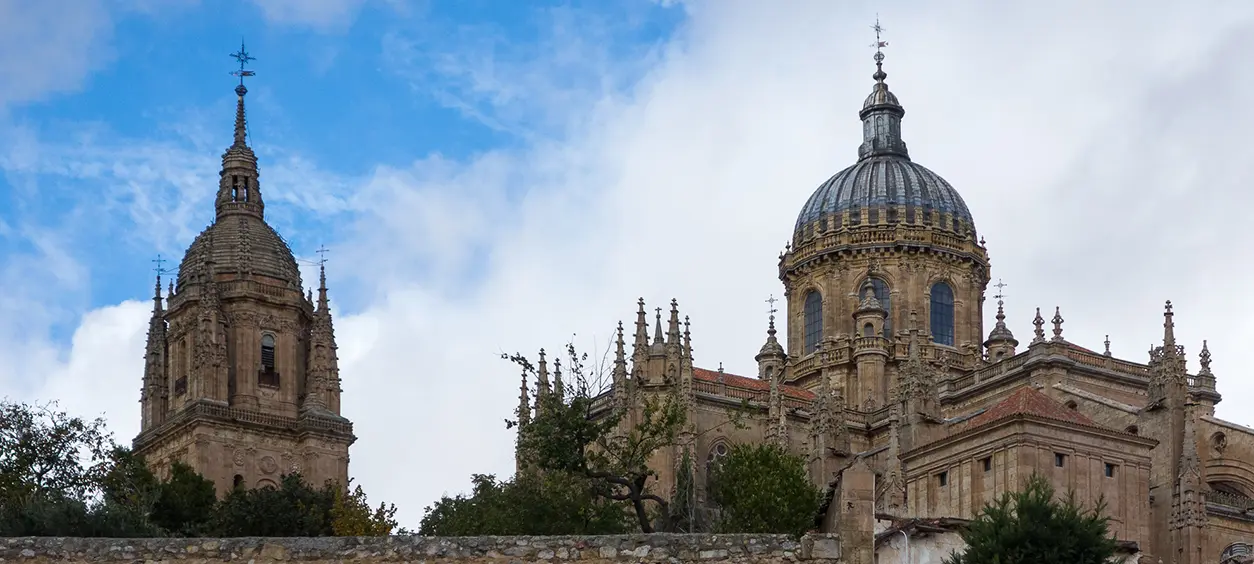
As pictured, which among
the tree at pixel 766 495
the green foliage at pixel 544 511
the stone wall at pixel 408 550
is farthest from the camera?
the green foliage at pixel 544 511

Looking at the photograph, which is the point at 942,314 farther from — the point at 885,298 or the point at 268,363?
the point at 268,363

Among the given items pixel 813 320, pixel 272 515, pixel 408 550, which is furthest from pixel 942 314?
pixel 408 550

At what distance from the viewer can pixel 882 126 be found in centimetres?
8706

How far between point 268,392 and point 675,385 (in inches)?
887

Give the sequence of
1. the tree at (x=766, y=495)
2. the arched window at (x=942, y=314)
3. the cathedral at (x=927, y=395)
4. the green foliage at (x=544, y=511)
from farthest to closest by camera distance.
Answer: the arched window at (x=942, y=314)
the cathedral at (x=927, y=395)
the green foliage at (x=544, y=511)
the tree at (x=766, y=495)

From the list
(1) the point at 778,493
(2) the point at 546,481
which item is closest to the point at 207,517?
(2) the point at 546,481

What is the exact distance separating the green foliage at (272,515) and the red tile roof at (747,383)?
627 inches

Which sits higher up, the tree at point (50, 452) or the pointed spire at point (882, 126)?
the pointed spire at point (882, 126)

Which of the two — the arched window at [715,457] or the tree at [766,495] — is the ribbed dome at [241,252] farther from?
the tree at [766,495]

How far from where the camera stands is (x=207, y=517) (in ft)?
198

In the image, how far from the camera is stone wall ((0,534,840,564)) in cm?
2392

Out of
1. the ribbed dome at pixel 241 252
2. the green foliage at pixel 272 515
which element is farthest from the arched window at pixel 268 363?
the green foliage at pixel 272 515

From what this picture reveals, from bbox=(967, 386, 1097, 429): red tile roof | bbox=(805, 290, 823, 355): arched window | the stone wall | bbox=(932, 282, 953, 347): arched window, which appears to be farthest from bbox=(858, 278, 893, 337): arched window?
the stone wall

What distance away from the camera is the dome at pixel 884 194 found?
82.9 metres
